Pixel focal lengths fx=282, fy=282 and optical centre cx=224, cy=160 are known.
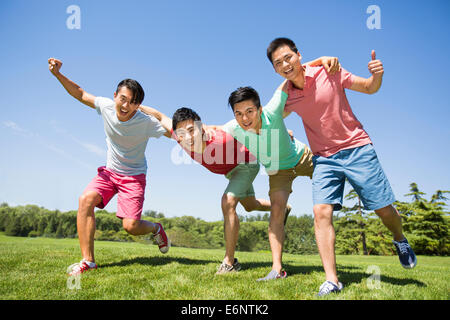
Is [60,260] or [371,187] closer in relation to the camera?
[371,187]

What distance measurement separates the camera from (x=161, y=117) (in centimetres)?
482

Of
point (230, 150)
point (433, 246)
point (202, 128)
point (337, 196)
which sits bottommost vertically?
point (433, 246)

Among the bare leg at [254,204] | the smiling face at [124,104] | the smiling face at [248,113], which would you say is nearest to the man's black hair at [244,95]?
the smiling face at [248,113]

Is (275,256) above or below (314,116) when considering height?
below

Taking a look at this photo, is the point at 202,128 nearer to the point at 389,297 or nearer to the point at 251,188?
the point at 251,188

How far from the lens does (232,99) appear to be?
3.91 metres

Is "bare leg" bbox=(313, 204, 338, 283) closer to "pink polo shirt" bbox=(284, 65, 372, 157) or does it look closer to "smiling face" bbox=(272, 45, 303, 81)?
"pink polo shirt" bbox=(284, 65, 372, 157)

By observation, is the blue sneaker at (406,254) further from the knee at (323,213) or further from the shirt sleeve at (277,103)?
the shirt sleeve at (277,103)

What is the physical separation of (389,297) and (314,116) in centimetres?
208

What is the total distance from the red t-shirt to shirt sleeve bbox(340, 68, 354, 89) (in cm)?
173

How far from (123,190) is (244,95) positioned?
2649mm
